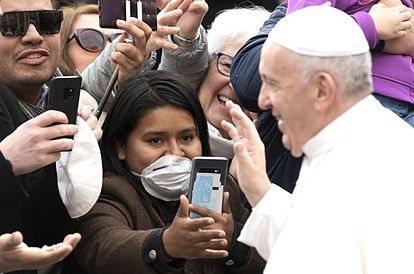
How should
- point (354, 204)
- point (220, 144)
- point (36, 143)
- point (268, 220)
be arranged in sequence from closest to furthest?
point (354, 204) → point (268, 220) → point (36, 143) → point (220, 144)

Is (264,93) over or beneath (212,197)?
over

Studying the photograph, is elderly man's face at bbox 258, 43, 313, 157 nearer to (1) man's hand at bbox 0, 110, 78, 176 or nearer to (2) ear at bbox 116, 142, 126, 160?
(1) man's hand at bbox 0, 110, 78, 176

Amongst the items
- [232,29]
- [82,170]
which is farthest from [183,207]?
[232,29]

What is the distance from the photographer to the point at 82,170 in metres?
4.08

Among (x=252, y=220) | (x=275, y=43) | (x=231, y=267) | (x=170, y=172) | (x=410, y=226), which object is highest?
(x=275, y=43)

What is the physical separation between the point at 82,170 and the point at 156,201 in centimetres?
50

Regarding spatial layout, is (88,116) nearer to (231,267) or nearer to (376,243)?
(231,267)

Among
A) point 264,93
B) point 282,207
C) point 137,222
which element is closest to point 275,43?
point 264,93

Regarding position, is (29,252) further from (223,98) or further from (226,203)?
(223,98)

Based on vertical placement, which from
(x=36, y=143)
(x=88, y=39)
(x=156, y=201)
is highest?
(x=36, y=143)

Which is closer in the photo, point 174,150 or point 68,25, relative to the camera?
point 174,150

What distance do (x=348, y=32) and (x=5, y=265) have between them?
4.34ft

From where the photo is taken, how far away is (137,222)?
440cm

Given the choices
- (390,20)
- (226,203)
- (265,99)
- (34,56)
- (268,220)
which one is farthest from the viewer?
(34,56)
